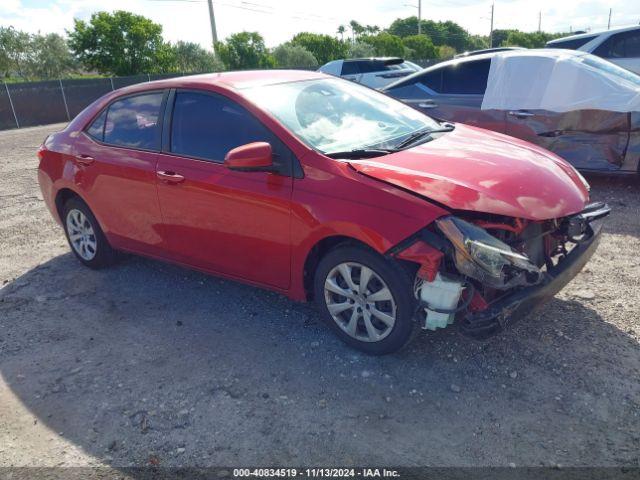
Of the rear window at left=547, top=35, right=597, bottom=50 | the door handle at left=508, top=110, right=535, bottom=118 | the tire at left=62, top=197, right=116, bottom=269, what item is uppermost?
the rear window at left=547, top=35, right=597, bottom=50

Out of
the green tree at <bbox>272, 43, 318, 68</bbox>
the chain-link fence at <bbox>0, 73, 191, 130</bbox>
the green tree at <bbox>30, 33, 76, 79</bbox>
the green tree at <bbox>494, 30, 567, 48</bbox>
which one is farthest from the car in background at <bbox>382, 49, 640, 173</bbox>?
the green tree at <bbox>494, 30, 567, 48</bbox>

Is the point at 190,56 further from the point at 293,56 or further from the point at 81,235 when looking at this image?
the point at 81,235

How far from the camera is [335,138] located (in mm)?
3615

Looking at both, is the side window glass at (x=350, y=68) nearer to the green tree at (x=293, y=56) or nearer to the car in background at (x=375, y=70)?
the car in background at (x=375, y=70)

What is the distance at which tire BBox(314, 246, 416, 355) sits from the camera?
10.2 ft

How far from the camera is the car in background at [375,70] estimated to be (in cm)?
1420

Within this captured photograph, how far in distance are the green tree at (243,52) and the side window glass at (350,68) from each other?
67.4 feet

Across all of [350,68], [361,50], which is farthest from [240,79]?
[361,50]

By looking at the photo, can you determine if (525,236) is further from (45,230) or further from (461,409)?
(45,230)

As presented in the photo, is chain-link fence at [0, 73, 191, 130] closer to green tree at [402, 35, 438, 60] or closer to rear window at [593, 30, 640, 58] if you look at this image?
rear window at [593, 30, 640, 58]

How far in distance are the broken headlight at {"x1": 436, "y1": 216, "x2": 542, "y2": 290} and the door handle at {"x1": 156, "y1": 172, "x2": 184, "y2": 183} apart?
6.43 feet

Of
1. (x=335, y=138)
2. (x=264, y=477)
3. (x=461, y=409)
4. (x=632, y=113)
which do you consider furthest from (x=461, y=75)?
(x=264, y=477)

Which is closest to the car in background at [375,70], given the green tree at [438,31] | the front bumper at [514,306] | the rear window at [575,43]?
the rear window at [575,43]

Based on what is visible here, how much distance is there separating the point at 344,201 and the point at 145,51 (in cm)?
3201
